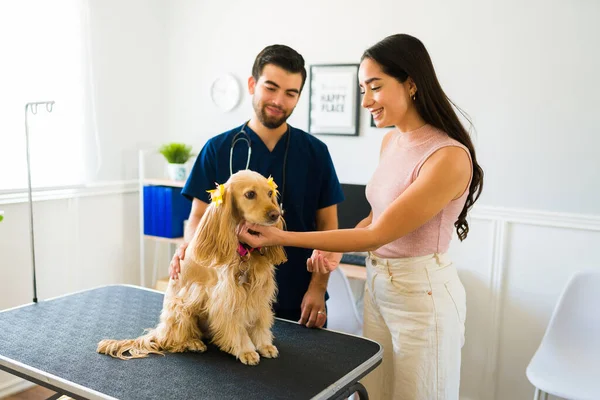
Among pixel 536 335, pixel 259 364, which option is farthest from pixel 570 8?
pixel 259 364

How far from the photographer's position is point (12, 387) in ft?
11.2

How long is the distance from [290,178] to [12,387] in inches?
104

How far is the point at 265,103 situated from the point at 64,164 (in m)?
2.26

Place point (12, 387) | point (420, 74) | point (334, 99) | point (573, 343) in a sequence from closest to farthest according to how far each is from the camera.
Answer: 1. point (420, 74)
2. point (573, 343)
3. point (12, 387)
4. point (334, 99)

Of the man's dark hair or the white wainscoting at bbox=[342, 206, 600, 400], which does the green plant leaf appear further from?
the man's dark hair

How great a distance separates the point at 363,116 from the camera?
3.61 meters

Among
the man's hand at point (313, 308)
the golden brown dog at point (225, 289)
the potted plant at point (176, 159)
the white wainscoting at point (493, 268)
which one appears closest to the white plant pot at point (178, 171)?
the potted plant at point (176, 159)

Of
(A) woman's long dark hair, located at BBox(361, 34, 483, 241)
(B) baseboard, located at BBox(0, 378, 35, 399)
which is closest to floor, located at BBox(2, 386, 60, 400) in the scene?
(B) baseboard, located at BBox(0, 378, 35, 399)

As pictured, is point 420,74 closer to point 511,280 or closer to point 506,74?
point 506,74

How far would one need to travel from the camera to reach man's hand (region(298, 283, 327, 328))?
192cm

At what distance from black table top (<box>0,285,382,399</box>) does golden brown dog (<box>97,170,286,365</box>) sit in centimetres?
5

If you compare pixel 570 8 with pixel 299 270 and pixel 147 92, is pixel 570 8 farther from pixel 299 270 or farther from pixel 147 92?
pixel 147 92

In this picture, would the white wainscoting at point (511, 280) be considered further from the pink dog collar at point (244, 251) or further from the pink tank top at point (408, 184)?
the pink dog collar at point (244, 251)

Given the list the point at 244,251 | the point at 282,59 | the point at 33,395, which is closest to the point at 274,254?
the point at 244,251
